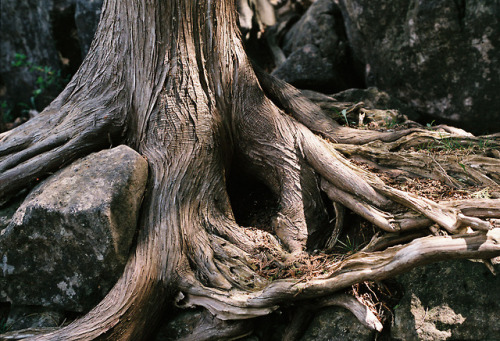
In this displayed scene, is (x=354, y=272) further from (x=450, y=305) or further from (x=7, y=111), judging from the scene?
(x=7, y=111)

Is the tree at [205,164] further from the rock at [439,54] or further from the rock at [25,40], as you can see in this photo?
the rock at [25,40]

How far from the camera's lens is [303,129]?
4.56m

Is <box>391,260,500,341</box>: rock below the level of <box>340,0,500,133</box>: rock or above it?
below

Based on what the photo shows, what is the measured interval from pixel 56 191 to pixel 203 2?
7.06 ft

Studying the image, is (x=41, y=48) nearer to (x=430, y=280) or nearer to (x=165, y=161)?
(x=165, y=161)

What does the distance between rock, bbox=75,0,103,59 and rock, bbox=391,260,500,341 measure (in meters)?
6.19

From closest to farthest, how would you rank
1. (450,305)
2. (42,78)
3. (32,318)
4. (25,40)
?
(450,305) → (32,318) → (42,78) → (25,40)

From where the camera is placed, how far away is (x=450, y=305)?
3.31 m

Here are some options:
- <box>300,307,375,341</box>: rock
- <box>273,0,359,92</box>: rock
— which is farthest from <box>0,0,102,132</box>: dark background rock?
<box>300,307,375,341</box>: rock

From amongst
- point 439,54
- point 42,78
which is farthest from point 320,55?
point 42,78

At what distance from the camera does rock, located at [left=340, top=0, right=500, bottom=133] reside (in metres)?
5.20

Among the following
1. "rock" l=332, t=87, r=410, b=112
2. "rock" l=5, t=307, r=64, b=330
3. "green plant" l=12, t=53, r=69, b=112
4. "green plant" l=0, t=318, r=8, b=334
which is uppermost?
"green plant" l=12, t=53, r=69, b=112

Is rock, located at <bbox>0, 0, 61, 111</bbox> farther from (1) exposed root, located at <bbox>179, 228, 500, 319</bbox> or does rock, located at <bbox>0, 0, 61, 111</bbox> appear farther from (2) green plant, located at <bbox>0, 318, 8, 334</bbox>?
(1) exposed root, located at <bbox>179, 228, 500, 319</bbox>

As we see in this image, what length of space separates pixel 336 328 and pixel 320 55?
4506mm
